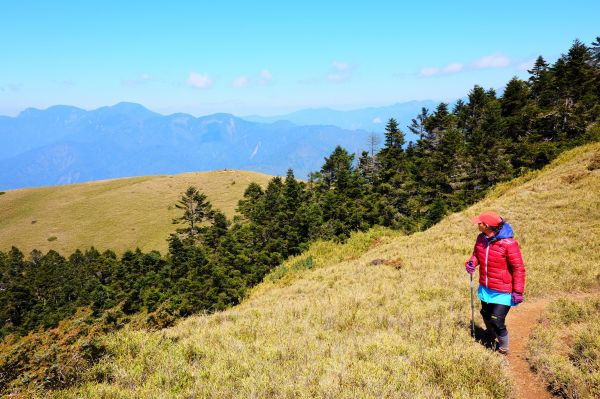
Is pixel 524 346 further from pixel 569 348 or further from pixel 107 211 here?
pixel 107 211

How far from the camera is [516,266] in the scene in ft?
20.5

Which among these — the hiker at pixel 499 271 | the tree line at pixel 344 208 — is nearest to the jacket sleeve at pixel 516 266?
the hiker at pixel 499 271

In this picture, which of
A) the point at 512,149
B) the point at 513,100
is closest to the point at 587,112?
the point at 512,149

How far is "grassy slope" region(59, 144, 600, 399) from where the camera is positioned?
545 centimetres

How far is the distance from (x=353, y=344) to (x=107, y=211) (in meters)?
103

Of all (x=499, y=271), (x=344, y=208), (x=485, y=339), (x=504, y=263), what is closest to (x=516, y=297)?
(x=499, y=271)

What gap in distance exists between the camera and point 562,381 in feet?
18.1

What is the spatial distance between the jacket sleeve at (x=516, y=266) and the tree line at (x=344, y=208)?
32.0 meters

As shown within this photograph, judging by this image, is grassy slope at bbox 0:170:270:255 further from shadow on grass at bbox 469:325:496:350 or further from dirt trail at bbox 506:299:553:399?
shadow on grass at bbox 469:325:496:350

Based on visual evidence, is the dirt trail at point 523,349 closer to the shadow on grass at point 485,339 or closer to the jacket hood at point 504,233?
the shadow on grass at point 485,339

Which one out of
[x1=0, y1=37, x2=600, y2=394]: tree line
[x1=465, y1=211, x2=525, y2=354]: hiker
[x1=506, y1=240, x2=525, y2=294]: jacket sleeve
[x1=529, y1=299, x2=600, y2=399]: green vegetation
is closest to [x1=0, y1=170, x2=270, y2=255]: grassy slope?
[x1=0, y1=37, x2=600, y2=394]: tree line

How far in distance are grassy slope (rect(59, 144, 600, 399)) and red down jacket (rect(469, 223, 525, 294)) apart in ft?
4.40

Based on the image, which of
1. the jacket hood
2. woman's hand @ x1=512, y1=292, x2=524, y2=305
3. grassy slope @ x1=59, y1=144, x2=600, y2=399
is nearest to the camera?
grassy slope @ x1=59, y1=144, x2=600, y2=399

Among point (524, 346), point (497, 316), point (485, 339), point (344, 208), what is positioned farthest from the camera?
point (344, 208)
